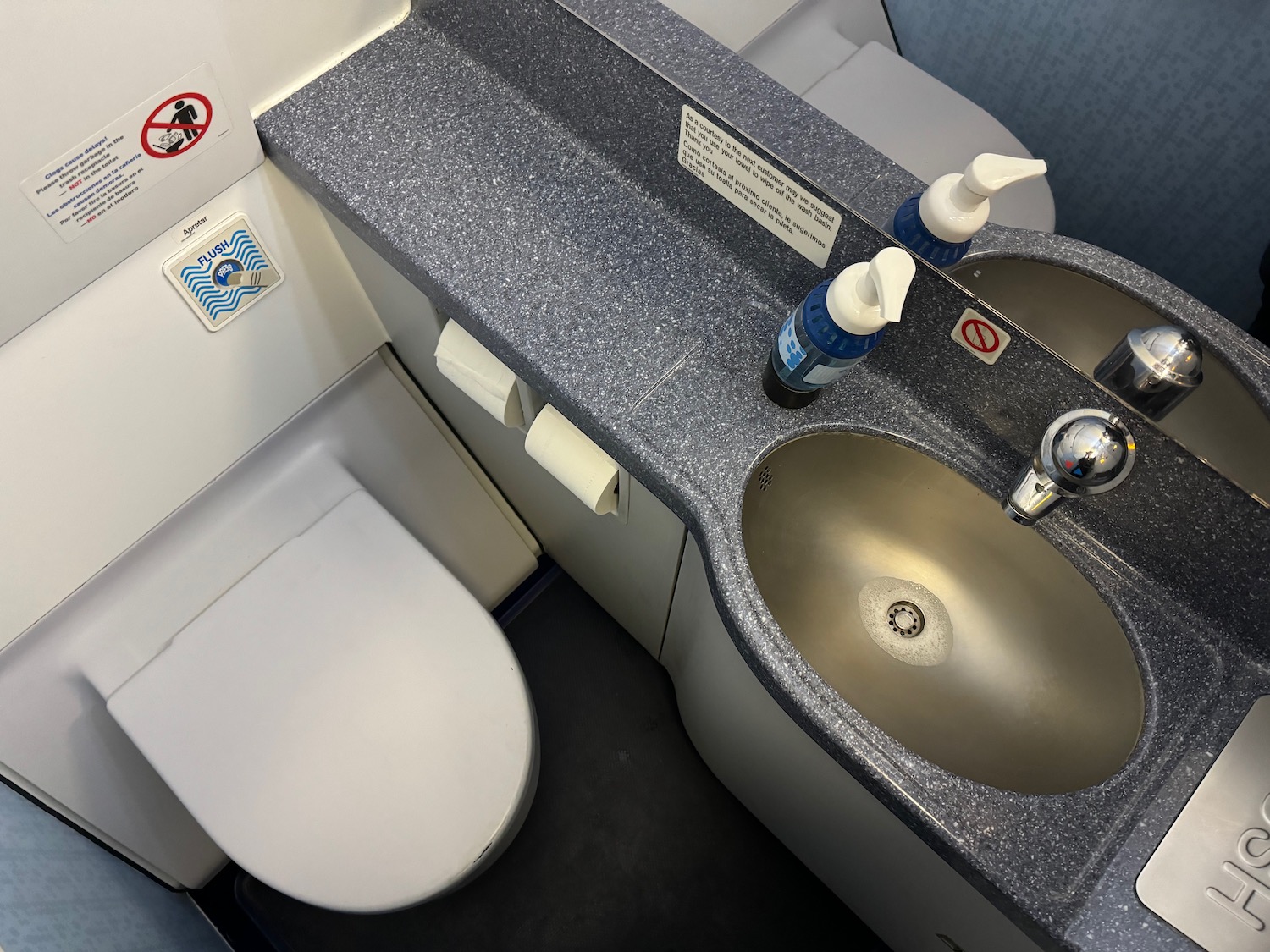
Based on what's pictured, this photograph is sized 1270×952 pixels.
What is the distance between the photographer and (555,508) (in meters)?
1.35

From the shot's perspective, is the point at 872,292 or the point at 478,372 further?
the point at 478,372

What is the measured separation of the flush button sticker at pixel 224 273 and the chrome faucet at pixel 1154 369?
0.96 metres

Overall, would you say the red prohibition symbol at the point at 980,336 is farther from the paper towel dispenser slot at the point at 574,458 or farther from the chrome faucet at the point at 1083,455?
the paper towel dispenser slot at the point at 574,458

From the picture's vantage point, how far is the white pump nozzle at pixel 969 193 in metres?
0.62

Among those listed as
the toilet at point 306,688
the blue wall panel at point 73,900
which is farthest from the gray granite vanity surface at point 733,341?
the blue wall panel at point 73,900

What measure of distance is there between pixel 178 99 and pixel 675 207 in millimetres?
530

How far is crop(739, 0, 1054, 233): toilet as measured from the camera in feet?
2.17

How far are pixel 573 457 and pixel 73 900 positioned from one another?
848mm

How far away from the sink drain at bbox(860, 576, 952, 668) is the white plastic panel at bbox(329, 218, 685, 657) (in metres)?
0.23

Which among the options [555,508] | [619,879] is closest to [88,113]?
[555,508]

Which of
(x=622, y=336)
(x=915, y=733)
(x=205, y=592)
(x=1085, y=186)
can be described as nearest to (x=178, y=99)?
(x=622, y=336)

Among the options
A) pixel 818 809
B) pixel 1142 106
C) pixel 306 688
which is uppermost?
pixel 1142 106

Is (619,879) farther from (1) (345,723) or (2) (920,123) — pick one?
(2) (920,123)

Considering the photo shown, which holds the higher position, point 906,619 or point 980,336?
point 980,336
